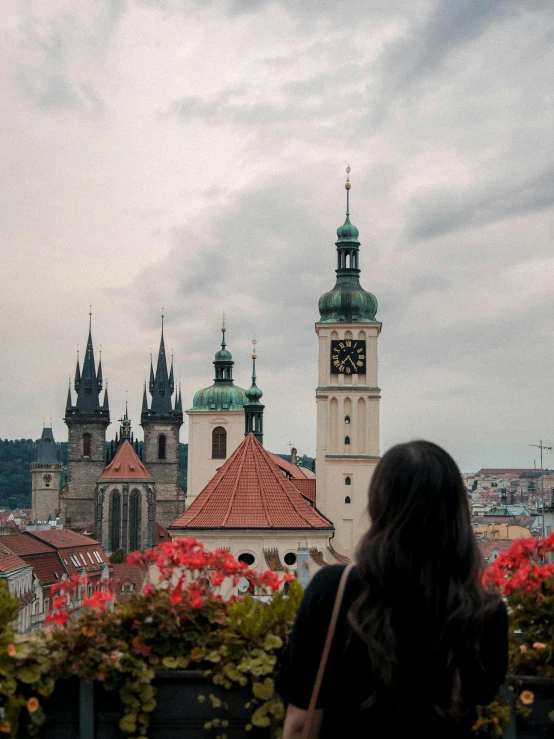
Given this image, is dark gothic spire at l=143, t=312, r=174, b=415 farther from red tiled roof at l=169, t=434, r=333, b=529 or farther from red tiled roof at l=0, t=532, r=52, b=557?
red tiled roof at l=169, t=434, r=333, b=529

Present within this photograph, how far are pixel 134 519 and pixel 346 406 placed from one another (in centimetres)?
4956

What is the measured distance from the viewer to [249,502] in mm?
34812

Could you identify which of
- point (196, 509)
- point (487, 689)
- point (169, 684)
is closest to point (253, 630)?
point (169, 684)

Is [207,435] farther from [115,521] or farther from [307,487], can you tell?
[115,521]

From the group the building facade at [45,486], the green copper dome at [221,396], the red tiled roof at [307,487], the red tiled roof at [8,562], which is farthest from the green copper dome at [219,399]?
the building facade at [45,486]

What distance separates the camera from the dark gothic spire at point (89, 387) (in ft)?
323

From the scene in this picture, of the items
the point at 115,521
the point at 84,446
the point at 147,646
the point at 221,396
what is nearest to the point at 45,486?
the point at 84,446

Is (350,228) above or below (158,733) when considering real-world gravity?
above

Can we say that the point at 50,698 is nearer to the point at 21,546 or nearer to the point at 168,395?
the point at 21,546

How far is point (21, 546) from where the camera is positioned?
5362 centimetres

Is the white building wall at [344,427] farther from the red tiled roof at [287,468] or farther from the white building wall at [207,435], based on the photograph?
the white building wall at [207,435]

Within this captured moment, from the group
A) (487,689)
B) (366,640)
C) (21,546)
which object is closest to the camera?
(366,640)

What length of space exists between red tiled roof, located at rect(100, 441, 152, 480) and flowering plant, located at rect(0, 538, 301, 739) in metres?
86.6

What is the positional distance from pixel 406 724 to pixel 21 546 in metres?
53.1
